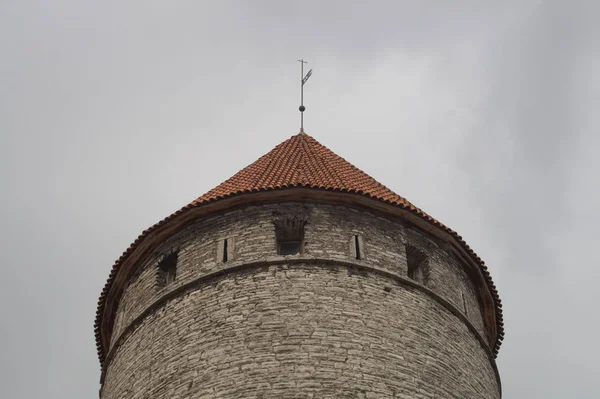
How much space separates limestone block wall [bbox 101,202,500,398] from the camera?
466 inches

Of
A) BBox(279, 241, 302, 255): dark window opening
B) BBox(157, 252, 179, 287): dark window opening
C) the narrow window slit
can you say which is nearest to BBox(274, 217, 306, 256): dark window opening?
BBox(279, 241, 302, 255): dark window opening

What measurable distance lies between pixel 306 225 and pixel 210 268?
4.22 feet

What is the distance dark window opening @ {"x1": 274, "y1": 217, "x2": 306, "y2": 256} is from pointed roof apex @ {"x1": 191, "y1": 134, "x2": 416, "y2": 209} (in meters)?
0.47

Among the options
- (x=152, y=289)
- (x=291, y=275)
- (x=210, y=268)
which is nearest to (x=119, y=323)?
(x=152, y=289)

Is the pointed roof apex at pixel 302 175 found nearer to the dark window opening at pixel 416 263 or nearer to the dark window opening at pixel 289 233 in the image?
the dark window opening at pixel 289 233

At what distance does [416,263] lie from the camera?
45.5 ft

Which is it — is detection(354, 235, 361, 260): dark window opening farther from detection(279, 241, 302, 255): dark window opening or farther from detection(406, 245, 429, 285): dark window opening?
detection(406, 245, 429, 285): dark window opening

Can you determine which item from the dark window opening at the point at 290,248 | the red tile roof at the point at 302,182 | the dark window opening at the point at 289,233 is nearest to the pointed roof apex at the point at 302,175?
the red tile roof at the point at 302,182

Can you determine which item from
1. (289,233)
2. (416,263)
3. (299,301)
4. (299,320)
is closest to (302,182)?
(289,233)

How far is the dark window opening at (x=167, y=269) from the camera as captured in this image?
13.8 m

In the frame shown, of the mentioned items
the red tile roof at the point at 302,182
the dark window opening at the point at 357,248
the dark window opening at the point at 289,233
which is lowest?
the dark window opening at the point at 357,248

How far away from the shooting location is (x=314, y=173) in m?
14.6

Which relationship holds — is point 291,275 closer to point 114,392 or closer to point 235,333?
point 235,333

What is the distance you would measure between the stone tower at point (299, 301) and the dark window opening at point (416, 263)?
1cm
